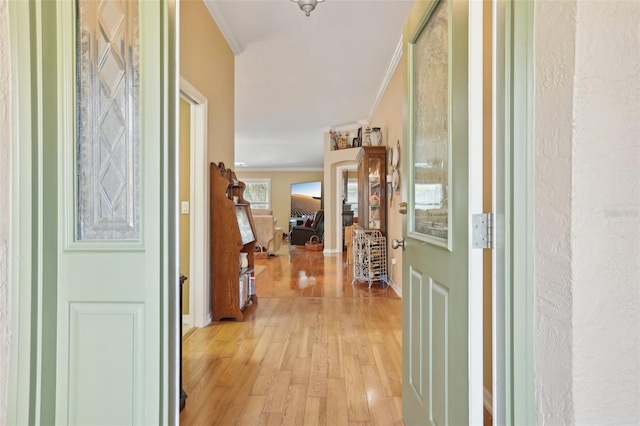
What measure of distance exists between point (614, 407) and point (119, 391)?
1404mm

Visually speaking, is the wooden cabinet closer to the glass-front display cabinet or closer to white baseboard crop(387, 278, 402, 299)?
white baseboard crop(387, 278, 402, 299)

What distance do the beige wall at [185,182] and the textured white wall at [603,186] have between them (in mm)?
2713

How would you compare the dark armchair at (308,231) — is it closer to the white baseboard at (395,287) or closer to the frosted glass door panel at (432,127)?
the white baseboard at (395,287)

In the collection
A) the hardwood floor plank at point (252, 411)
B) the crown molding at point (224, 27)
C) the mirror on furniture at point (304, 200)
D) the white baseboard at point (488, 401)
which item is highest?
the crown molding at point (224, 27)

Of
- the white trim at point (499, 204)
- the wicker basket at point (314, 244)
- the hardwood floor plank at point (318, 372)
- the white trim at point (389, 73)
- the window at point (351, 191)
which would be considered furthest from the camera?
the wicker basket at point (314, 244)

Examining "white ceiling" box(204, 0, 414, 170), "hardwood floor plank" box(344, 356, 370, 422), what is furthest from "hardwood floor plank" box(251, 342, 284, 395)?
"white ceiling" box(204, 0, 414, 170)

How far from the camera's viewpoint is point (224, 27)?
3061 millimetres

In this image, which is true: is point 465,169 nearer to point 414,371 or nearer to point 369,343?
point 414,371

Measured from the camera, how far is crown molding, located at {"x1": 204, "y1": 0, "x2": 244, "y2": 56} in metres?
2.72

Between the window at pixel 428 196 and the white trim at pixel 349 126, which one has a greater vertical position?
the white trim at pixel 349 126

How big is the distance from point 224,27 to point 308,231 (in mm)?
6755

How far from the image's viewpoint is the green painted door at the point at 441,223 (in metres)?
0.98

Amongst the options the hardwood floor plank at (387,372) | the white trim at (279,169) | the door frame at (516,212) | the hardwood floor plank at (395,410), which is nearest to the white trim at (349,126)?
the white trim at (279,169)

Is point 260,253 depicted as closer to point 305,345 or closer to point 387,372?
point 305,345
